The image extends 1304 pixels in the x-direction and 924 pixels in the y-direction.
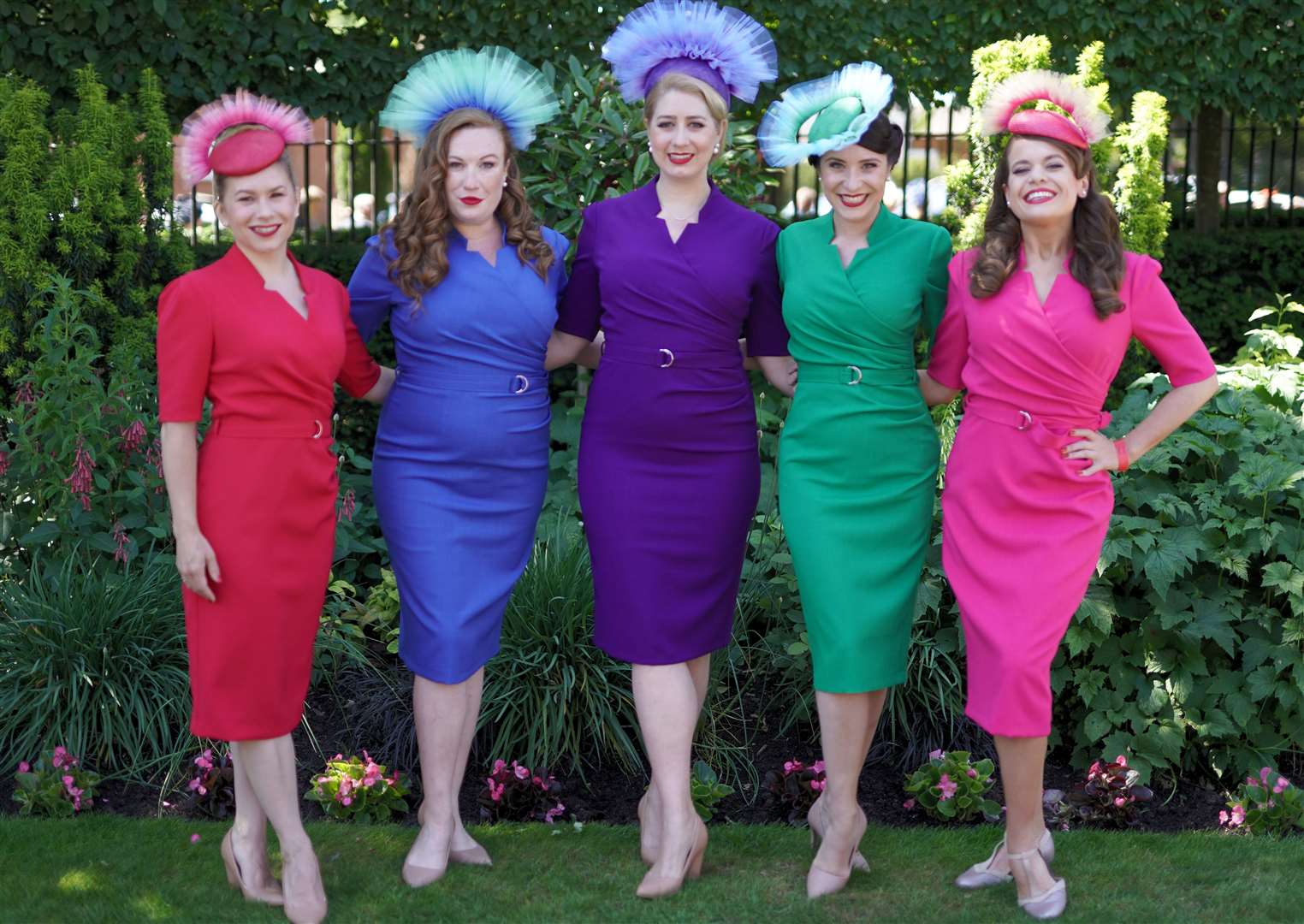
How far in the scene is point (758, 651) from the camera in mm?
4938

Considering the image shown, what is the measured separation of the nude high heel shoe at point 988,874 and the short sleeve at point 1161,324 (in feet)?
4.12

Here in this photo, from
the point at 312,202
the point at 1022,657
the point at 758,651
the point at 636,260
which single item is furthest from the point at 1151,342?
the point at 312,202

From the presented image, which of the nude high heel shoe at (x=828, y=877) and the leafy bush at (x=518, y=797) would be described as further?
the leafy bush at (x=518, y=797)

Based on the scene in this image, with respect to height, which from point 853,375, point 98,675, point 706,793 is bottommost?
point 706,793

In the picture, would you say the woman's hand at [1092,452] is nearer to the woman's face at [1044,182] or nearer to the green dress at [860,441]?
the green dress at [860,441]

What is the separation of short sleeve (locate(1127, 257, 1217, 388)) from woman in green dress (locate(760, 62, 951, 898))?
476 mm

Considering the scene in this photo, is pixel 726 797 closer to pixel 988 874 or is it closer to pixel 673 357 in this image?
pixel 988 874

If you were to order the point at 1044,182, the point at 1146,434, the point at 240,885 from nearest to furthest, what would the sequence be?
the point at 1044,182, the point at 1146,434, the point at 240,885

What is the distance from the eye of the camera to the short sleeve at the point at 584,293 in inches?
154

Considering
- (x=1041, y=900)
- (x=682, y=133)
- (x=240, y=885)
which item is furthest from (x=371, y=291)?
(x=1041, y=900)

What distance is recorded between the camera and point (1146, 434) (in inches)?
145

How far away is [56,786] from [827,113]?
9.49 feet

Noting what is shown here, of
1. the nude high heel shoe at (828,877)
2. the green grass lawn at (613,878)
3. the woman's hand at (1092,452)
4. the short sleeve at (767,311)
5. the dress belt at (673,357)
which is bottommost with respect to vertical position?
the green grass lawn at (613,878)

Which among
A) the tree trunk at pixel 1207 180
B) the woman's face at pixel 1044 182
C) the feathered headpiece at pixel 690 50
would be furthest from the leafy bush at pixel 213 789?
the tree trunk at pixel 1207 180
